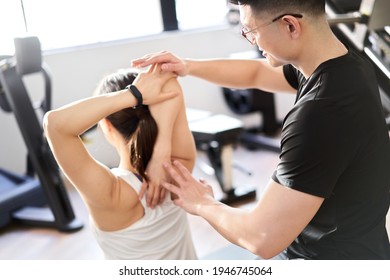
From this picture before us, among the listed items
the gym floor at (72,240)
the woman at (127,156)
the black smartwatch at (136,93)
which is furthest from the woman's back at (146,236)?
the gym floor at (72,240)

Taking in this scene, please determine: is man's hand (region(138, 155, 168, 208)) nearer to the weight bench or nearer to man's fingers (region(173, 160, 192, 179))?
man's fingers (region(173, 160, 192, 179))

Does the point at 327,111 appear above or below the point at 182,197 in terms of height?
above

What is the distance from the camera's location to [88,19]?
9.30ft

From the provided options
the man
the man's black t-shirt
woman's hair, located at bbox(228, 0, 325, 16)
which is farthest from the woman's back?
woman's hair, located at bbox(228, 0, 325, 16)

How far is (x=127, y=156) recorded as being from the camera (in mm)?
1247

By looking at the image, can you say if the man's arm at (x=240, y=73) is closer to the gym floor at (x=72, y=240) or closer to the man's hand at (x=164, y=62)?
the man's hand at (x=164, y=62)

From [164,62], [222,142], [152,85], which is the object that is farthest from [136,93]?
[222,142]

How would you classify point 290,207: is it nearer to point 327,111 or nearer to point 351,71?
point 327,111

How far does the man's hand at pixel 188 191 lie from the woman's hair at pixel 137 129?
0.23 feet

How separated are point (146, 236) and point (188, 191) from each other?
189 millimetres

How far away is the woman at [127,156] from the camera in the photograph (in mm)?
1062
